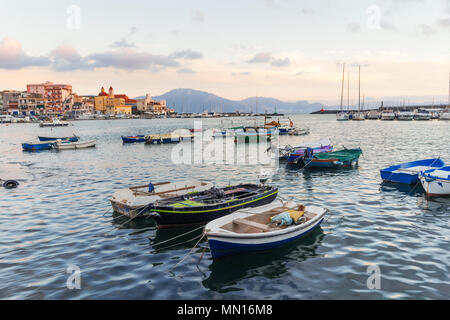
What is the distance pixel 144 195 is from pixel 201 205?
4.80m

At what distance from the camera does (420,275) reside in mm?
12062

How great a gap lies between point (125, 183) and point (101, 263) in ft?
54.9

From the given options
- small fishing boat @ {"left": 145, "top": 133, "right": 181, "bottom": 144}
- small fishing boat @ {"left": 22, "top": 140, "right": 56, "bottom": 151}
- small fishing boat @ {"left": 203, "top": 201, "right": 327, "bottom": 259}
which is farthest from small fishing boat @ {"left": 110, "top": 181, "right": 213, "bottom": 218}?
small fishing boat @ {"left": 22, "top": 140, "right": 56, "bottom": 151}

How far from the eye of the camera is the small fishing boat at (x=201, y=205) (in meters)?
16.4

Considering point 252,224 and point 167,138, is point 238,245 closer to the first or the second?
point 252,224

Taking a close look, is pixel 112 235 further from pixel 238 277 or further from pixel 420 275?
pixel 420 275

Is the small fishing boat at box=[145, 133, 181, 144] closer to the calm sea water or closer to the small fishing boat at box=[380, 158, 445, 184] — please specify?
the calm sea water

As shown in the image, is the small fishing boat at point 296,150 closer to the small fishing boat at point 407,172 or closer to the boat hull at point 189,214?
the small fishing boat at point 407,172

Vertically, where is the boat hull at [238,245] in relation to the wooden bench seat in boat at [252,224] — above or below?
below

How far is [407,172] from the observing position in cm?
2638

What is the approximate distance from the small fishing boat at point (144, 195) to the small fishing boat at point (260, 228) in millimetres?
5597

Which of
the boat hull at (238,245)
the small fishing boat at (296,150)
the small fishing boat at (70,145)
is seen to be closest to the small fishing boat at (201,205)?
the boat hull at (238,245)

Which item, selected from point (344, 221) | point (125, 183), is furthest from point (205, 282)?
point (125, 183)

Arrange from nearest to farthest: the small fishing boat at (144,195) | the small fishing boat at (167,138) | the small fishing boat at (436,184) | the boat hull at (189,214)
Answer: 1. the boat hull at (189,214)
2. the small fishing boat at (144,195)
3. the small fishing boat at (436,184)
4. the small fishing boat at (167,138)
